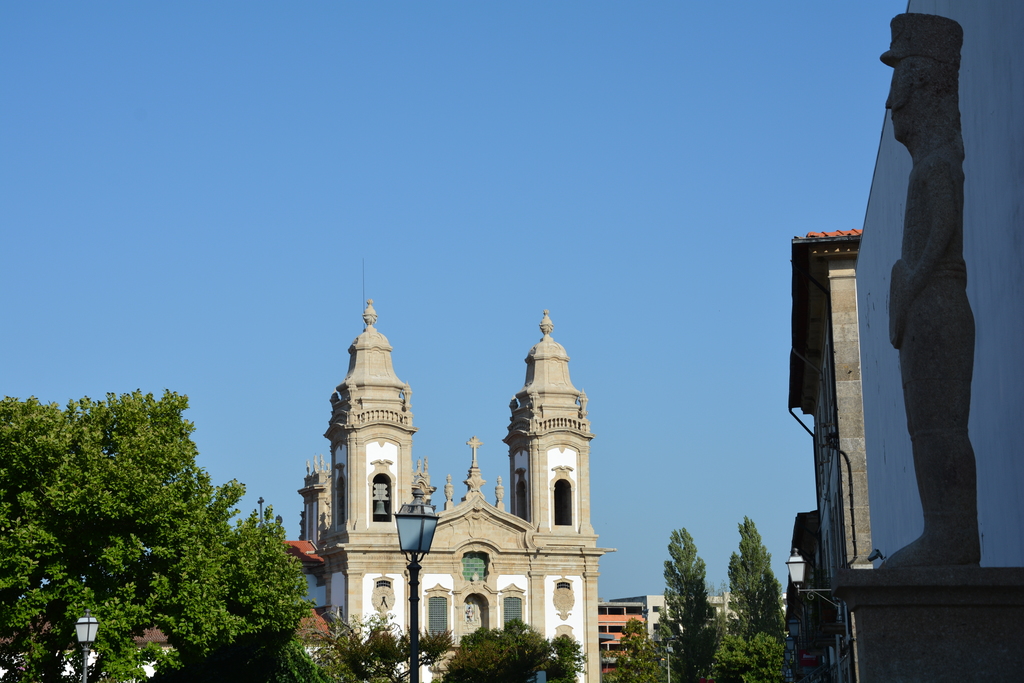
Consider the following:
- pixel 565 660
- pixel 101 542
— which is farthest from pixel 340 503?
pixel 101 542

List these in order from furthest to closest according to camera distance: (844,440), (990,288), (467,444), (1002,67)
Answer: (467,444)
(844,440)
(990,288)
(1002,67)

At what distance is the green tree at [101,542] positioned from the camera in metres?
25.8

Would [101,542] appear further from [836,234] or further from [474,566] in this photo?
[474,566]

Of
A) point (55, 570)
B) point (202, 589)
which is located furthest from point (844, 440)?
point (55, 570)

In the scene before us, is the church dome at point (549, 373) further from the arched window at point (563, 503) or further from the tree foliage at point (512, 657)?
the tree foliage at point (512, 657)

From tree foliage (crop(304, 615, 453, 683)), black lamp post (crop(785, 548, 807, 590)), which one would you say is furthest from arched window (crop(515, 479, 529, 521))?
black lamp post (crop(785, 548, 807, 590))

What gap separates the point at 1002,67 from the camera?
9266mm

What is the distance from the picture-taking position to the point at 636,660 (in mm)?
85188

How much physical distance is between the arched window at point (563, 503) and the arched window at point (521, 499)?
188cm

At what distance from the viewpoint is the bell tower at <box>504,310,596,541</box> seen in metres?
71.1

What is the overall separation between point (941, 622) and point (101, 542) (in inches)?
938

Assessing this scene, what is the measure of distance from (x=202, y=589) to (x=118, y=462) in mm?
3307

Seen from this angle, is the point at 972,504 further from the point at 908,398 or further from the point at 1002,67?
the point at 1002,67

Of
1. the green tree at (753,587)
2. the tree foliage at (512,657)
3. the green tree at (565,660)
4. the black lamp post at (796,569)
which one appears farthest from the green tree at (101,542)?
the green tree at (753,587)
